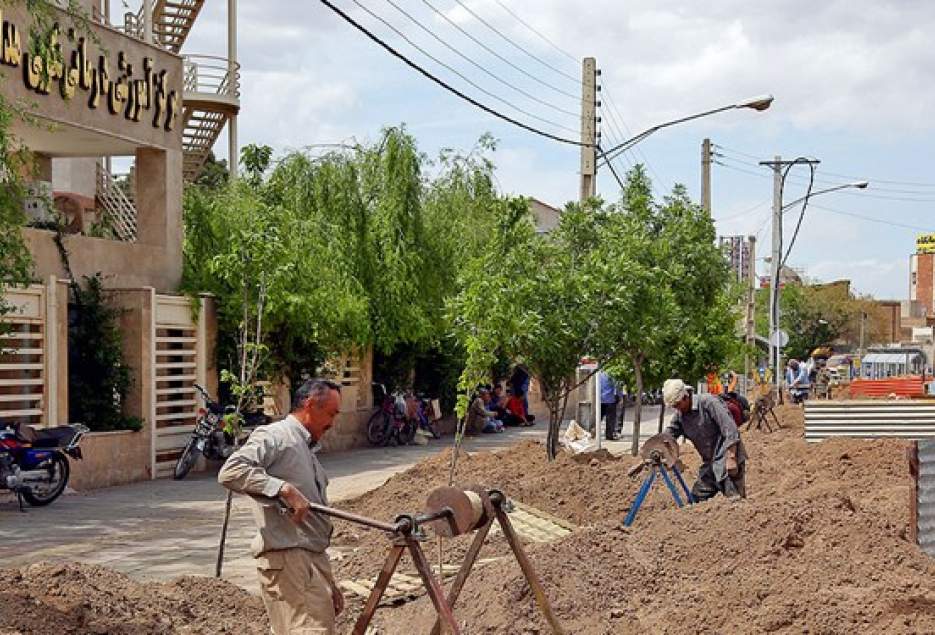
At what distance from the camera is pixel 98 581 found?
872 centimetres

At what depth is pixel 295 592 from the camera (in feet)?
21.6

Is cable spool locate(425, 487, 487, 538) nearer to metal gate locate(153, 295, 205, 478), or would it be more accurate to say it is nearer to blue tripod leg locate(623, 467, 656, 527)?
blue tripod leg locate(623, 467, 656, 527)

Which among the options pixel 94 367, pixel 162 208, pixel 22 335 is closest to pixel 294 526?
pixel 22 335

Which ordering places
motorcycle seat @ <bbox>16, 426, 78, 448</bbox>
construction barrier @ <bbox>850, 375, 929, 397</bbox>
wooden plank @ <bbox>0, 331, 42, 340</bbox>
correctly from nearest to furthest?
motorcycle seat @ <bbox>16, 426, 78, 448</bbox> → wooden plank @ <bbox>0, 331, 42, 340</bbox> → construction barrier @ <bbox>850, 375, 929, 397</bbox>

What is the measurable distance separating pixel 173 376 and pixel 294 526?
14.5 m

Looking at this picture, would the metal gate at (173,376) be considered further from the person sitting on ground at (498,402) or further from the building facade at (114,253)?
the person sitting on ground at (498,402)

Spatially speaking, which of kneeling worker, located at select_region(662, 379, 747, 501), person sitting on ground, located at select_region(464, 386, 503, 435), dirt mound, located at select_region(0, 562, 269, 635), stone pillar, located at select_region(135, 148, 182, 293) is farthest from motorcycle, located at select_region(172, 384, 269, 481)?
person sitting on ground, located at select_region(464, 386, 503, 435)

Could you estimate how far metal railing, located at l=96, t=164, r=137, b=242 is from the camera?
25.3 metres

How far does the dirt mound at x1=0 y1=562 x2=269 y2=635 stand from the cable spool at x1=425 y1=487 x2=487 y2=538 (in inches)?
87.5

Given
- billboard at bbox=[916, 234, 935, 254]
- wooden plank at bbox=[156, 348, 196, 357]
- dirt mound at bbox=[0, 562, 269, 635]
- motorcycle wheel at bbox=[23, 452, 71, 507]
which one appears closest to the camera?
A: dirt mound at bbox=[0, 562, 269, 635]

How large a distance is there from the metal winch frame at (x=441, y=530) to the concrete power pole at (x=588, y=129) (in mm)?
17063

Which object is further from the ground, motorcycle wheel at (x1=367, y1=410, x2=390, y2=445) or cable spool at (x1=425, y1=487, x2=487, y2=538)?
cable spool at (x1=425, y1=487, x2=487, y2=538)

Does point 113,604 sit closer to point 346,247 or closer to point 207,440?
point 207,440

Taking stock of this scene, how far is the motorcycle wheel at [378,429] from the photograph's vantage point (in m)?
27.5
